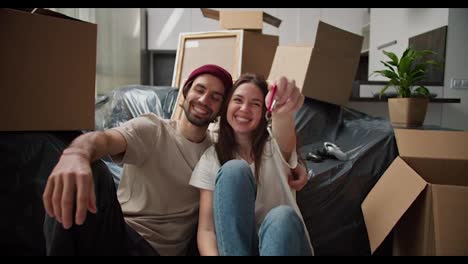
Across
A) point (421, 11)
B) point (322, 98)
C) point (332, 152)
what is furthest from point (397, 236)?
point (421, 11)

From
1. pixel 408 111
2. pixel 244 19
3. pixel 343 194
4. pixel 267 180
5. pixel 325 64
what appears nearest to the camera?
pixel 267 180

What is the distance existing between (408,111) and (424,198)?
0.58 meters

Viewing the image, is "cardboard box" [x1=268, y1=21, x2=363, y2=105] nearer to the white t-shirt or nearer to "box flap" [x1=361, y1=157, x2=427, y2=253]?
"box flap" [x1=361, y1=157, x2=427, y2=253]

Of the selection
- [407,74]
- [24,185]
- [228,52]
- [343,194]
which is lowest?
[343,194]

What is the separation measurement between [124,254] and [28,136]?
0.47 m

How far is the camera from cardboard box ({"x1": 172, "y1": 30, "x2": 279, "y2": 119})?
188 centimetres

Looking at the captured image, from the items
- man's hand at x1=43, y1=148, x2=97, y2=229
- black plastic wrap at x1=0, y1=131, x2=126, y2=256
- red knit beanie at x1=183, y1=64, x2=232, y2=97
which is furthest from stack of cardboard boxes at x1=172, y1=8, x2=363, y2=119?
man's hand at x1=43, y1=148, x2=97, y2=229

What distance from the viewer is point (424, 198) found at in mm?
1048

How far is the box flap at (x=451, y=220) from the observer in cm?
94

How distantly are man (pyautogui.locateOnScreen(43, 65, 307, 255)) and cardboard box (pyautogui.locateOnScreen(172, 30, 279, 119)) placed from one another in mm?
917

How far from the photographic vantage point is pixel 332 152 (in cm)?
136

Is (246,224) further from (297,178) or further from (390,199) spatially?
(390,199)

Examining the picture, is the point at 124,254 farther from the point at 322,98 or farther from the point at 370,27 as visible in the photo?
the point at 370,27

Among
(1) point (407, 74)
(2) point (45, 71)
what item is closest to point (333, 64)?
(1) point (407, 74)
